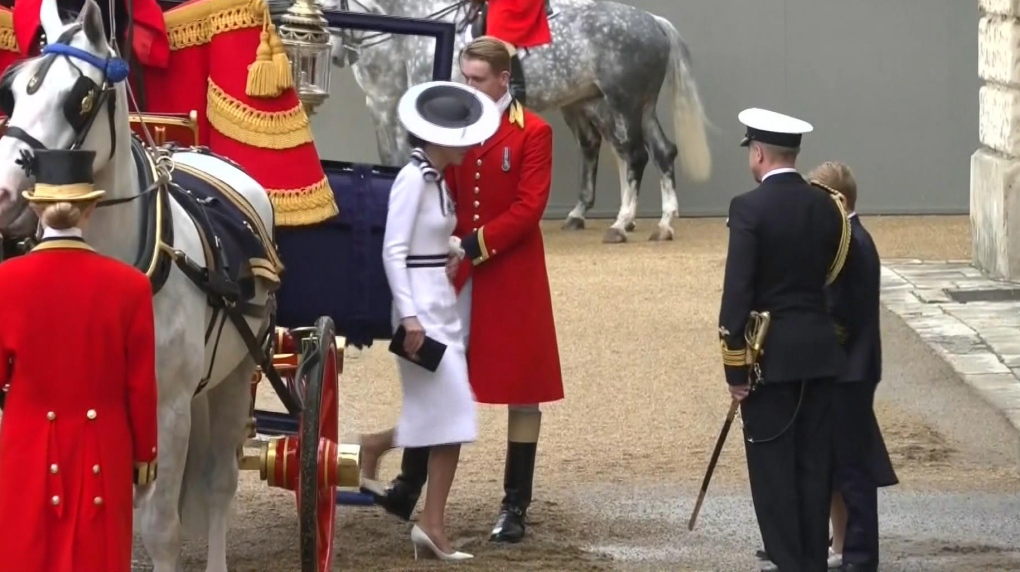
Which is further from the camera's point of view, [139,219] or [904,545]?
[904,545]

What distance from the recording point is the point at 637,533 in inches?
231

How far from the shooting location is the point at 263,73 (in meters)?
5.05

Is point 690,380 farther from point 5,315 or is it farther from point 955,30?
point 955,30

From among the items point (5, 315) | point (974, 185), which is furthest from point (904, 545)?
point (974, 185)

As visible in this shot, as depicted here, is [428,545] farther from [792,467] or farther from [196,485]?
[792,467]

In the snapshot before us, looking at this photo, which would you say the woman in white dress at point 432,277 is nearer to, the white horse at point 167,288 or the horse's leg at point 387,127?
the white horse at point 167,288

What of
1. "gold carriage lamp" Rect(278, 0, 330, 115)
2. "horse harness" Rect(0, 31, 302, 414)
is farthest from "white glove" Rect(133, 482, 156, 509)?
"gold carriage lamp" Rect(278, 0, 330, 115)

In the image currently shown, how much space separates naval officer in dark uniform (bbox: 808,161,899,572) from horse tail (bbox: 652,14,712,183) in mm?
8772

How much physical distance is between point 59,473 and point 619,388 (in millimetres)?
5062

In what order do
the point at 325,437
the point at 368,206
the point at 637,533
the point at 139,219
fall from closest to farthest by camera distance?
the point at 139,219, the point at 325,437, the point at 368,206, the point at 637,533

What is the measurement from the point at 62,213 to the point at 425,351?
1887mm

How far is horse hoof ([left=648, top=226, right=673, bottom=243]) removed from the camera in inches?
525

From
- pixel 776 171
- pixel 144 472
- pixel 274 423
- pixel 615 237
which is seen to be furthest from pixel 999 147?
pixel 144 472

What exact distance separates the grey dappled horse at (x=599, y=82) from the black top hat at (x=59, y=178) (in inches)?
352
